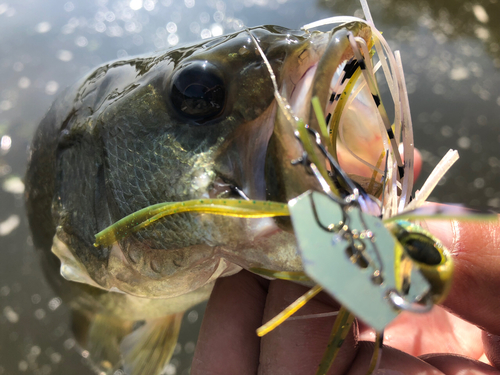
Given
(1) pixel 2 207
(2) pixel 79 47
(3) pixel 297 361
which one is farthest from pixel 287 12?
(3) pixel 297 361

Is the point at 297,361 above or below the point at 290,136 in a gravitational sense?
below

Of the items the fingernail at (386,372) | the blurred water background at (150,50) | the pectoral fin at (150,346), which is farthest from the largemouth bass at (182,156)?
the blurred water background at (150,50)

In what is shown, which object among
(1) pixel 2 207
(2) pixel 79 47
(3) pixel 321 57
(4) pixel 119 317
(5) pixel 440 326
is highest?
(3) pixel 321 57

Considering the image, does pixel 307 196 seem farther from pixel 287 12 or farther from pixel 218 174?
pixel 287 12

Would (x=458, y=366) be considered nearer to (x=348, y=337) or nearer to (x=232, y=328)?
(x=348, y=337)

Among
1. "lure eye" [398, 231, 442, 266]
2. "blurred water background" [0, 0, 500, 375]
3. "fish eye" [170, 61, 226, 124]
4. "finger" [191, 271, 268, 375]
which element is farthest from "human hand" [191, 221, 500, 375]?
"blurred water background" [0, 0, 500, 375]

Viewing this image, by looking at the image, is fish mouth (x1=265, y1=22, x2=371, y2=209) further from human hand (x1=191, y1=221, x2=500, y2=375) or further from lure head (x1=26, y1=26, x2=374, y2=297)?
human hand (x1=191, y1=221, x2=500, y2=375)
